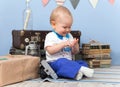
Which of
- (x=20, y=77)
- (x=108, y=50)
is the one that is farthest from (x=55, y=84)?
(x=108, y=50)

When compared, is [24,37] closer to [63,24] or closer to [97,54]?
[63,24]

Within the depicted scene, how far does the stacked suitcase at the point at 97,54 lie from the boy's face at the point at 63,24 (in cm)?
28

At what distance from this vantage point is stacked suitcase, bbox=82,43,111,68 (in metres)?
1.75

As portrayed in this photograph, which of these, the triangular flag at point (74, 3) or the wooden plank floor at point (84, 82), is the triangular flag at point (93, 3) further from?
the wooden plank floor at point (84, 82)

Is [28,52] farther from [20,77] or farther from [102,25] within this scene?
[102,25]

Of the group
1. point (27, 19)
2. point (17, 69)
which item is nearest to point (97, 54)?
point (27, 19)

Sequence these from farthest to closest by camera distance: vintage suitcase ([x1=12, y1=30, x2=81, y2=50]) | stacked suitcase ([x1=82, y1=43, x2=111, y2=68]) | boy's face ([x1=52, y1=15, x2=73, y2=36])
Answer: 1. stacked suitcase ([x1=82, y1=43, x2=111, y2=68])
2. vintage suitcase ([x1=12, y1=30, x2=81, y2=50])
3. boy's face ([x1=52, y1=15, x2=73, y2=36])

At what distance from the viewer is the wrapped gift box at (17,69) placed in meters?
1.24

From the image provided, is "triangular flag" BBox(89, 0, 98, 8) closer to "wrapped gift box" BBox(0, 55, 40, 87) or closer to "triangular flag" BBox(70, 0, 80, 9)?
"triangular flag" BBox(70, 0, 80, 9)

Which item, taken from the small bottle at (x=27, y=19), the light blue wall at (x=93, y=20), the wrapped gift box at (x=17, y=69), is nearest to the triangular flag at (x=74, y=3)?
the light blue wall at (x=93, y=20)

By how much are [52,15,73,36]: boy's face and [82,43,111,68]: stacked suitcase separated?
0.28m

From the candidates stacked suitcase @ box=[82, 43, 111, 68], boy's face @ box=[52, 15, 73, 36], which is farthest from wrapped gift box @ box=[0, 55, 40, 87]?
stacked suitcase @ box=[82, 43, 111, 68]

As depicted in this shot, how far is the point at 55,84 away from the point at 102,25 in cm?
80

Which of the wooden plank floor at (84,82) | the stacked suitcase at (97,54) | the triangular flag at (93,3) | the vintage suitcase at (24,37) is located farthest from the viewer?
the triangular flag at (93,3)
